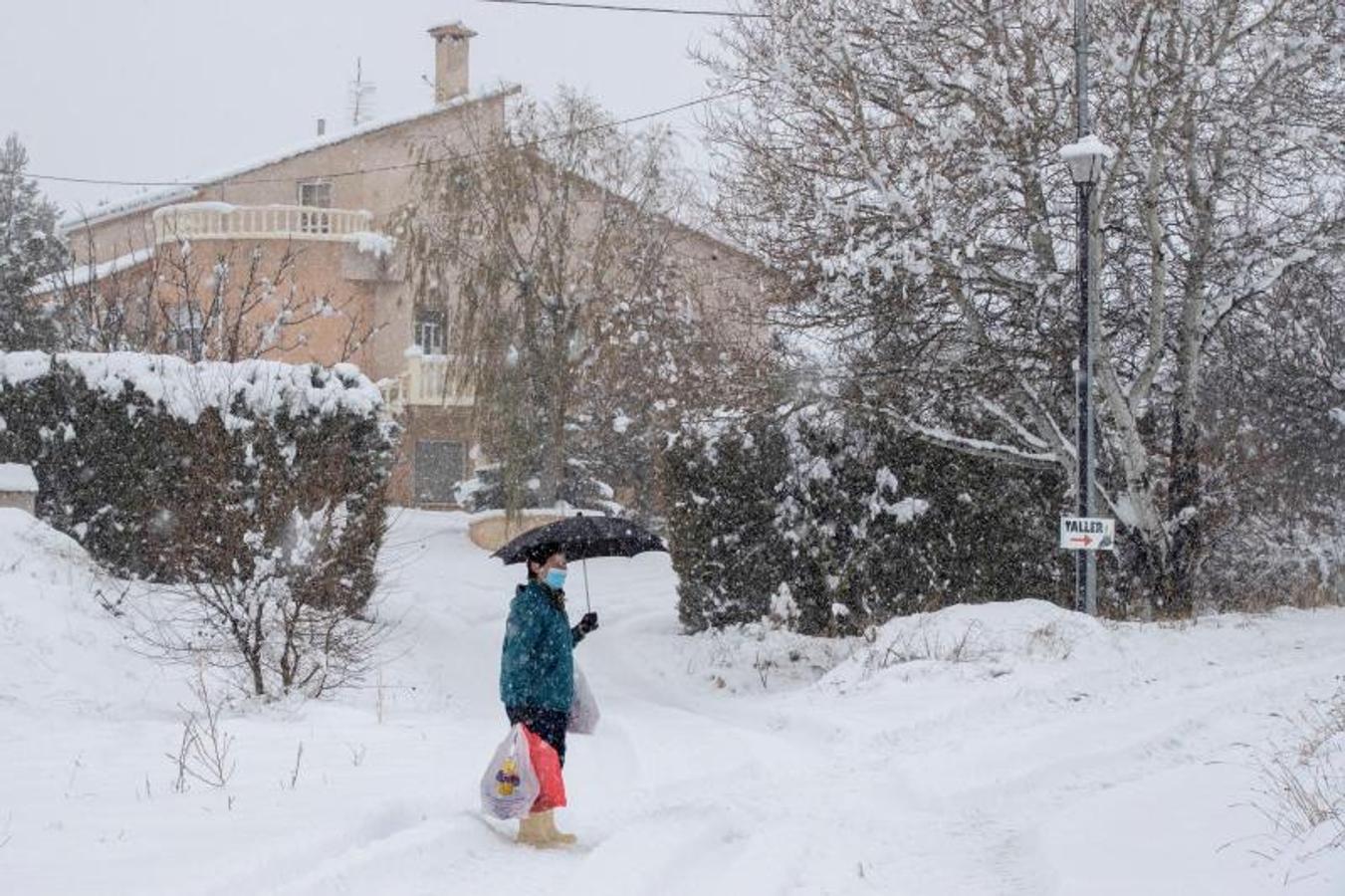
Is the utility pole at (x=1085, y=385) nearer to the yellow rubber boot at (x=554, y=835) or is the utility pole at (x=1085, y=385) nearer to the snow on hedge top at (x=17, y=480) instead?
the yellow rubber boot at (x=554, y=835)

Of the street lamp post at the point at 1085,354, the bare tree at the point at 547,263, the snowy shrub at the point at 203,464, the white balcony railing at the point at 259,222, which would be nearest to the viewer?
the snowy shrub at the point at 203,464

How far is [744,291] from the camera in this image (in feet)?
112

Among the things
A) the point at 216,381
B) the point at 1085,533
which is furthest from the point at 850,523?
the point at 216,381

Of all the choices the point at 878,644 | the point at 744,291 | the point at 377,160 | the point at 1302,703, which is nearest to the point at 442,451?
the point at 377,160

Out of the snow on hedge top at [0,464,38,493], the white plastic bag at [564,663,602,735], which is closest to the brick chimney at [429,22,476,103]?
the snow on hedge top at [0,464,38,493]

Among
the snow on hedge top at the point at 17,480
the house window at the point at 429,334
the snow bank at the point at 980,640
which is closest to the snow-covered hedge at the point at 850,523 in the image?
the snow bank at the point at 980,640

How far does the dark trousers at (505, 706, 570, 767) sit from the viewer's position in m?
9.22

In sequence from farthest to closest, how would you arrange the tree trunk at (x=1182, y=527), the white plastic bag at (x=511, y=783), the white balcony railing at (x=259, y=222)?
the white balcony railing at (x=259, y=222)
the tree trunk at (x=1182, y=527)
the white plastic bag at (x=511, y=783)

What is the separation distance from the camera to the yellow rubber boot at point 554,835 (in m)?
8.89

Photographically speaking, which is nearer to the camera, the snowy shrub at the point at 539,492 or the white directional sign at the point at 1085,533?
the white directional sign at the point at 1085,533

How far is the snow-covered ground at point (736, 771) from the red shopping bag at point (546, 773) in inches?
12.5

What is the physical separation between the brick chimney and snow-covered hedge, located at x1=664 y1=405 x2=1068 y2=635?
1075 inches

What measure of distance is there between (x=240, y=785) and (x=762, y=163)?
1307 cm

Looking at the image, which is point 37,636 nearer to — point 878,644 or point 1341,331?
point 878,644
